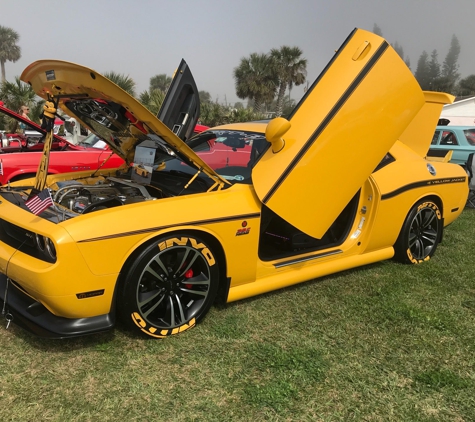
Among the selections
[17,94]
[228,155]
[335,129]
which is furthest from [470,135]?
[17,94]

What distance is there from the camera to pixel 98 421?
2148mm

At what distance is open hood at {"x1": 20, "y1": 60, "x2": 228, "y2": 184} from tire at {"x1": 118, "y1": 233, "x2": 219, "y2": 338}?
64 cm

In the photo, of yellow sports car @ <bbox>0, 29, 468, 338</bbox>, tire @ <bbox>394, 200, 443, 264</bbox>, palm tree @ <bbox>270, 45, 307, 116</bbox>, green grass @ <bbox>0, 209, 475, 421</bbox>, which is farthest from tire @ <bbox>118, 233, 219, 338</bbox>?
palm tree @ <bbox>270, 45, 307, 116</bbox>

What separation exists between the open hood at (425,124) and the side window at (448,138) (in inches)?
238

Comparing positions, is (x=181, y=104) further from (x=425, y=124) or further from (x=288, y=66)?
(x=288, y=66)

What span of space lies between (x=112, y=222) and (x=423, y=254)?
354cm

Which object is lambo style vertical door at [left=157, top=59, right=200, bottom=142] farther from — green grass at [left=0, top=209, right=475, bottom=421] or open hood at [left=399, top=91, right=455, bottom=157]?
open hood at [left=399, top=91, right=455, bottom=157]

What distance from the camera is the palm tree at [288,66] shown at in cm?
3506

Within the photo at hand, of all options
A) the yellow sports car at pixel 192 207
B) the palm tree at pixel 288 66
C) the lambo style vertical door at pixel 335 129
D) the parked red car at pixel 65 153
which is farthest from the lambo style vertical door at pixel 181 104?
the palm tree at pixel 288 66

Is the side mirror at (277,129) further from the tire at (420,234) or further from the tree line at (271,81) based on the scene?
the tree line at (271,81)

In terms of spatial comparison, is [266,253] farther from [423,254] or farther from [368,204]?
[423,254]

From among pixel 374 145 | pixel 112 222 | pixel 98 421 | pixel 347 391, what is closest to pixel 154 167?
pixel 112 222

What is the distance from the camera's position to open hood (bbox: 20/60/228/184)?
253 cm

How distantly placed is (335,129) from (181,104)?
170 cm
